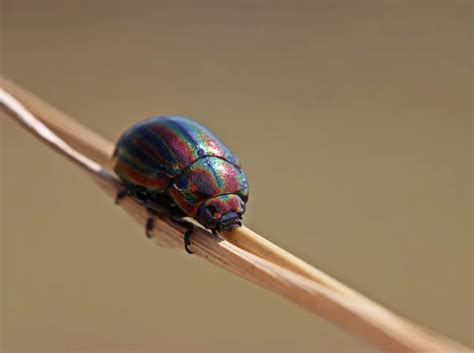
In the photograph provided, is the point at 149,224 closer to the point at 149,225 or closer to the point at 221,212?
the point at 149,225

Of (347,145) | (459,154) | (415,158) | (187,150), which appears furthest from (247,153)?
(187,150)

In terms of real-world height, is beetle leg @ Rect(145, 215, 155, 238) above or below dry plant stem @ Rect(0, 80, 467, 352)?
below

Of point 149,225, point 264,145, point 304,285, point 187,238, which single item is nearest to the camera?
point 304,285

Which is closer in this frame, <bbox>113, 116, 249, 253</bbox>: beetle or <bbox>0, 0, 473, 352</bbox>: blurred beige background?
<bbox>113, 116, 249, 253</bbox>: beetle

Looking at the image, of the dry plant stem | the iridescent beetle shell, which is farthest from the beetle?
the dry plant stem

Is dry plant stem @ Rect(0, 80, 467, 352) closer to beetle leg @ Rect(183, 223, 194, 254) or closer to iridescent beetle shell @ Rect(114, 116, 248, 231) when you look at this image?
beetle leg @ Rect(183, 223, 194, 254)

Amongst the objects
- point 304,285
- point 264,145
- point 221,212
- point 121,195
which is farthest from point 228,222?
point 264,145

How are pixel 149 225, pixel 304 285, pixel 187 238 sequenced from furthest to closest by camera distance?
pixel 149 225 → pixel 187 238 → pixel 304 285

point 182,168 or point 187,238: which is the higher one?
point 182,168
